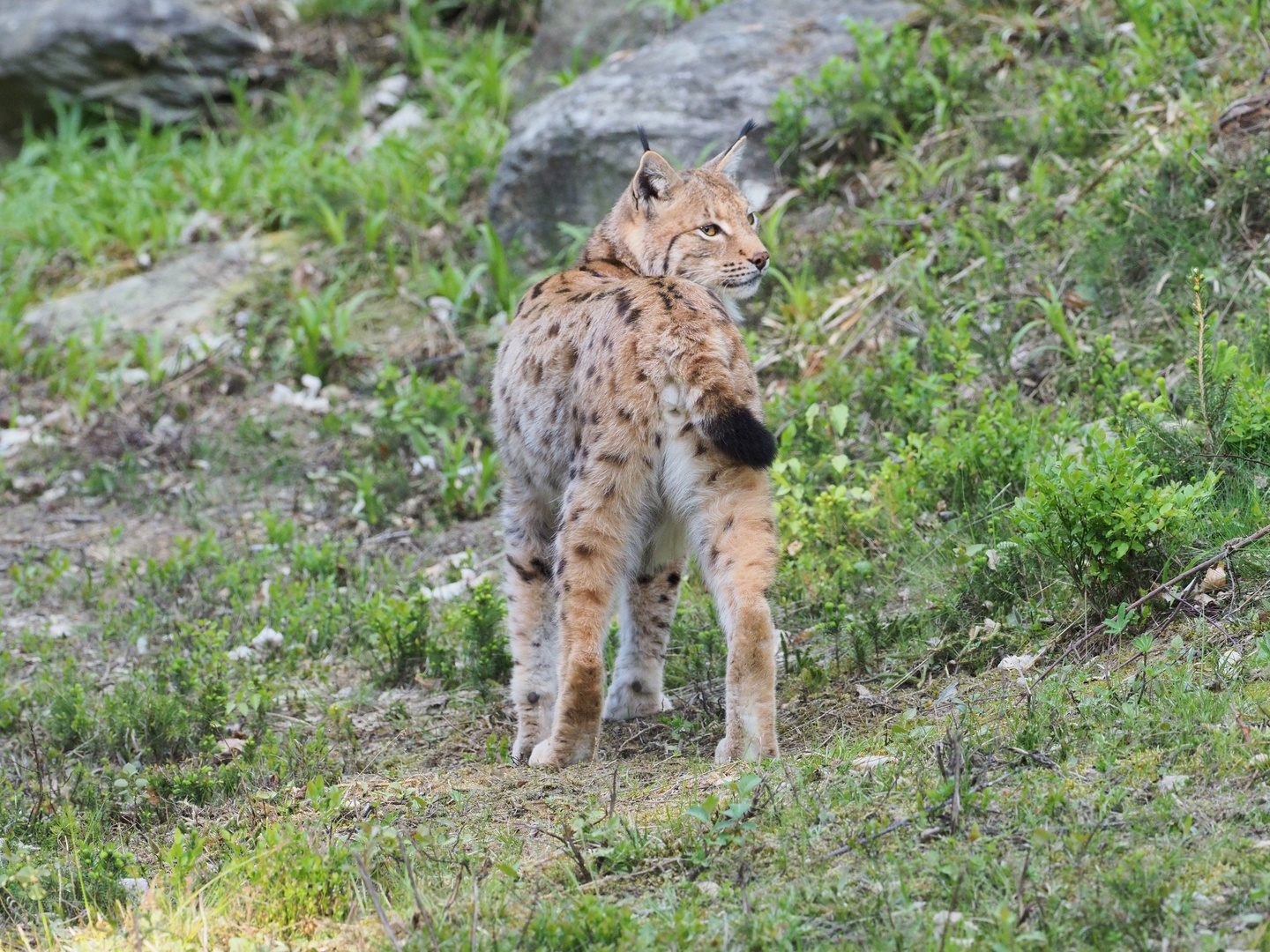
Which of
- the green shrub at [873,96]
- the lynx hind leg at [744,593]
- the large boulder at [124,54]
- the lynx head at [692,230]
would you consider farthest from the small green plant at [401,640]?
the large boulder at [124,54]

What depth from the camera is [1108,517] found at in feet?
14.0

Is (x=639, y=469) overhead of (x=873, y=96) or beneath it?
beneath

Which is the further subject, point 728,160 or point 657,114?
point 657,114

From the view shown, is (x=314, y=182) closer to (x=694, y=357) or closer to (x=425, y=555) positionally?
(x=425, y=555)

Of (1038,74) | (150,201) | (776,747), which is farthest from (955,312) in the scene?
(150,201)

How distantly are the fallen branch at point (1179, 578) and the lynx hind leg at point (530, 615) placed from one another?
1.80 metres

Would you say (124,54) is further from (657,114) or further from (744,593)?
(744,593)

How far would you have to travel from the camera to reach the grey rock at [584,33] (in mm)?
10375

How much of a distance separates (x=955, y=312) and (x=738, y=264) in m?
2.26

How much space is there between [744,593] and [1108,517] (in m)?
1.22

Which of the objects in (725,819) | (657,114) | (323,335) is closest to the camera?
(725,819)

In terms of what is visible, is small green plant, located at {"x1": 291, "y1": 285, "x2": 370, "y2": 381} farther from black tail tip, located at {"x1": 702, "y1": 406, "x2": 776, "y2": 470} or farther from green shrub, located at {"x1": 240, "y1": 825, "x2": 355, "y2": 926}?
green shrub, located at {"x1": 240, "y1": 825, "x2": 355, "y2": 926}

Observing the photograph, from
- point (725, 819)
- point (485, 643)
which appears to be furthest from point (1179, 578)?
point (485, 643)

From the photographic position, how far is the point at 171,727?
5129 mm
